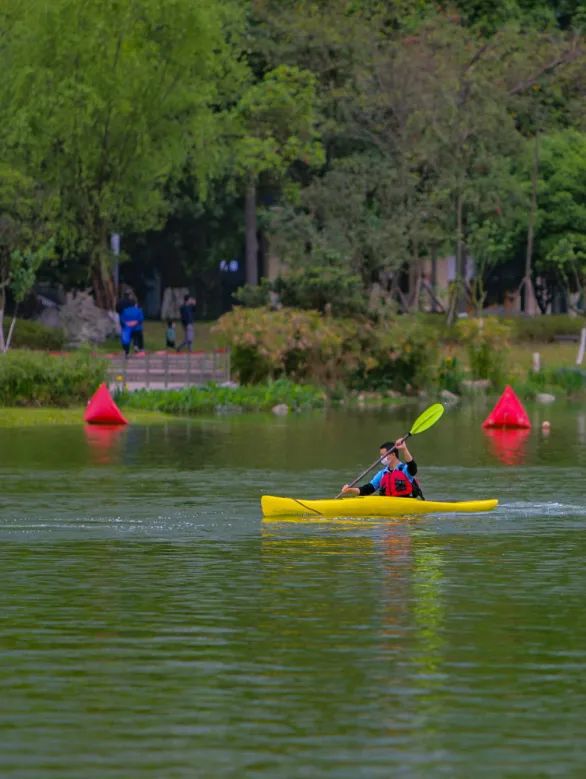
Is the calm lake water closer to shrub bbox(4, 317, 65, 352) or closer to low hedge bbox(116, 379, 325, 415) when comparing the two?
low hedge bbox(116, 379, 325, 415)

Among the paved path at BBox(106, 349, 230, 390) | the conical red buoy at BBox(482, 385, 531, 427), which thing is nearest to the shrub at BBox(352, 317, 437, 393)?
the paved path at BBox(106, 349, 230, 390)

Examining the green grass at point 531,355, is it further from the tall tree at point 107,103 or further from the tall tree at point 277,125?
the tall tree at point 107,103

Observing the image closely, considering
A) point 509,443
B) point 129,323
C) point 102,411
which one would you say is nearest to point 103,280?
point 129,323

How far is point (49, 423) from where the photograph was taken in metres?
49.9

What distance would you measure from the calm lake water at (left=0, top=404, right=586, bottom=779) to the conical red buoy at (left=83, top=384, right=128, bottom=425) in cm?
1301

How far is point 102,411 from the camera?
50.1 meters

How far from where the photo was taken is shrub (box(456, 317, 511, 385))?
208ft

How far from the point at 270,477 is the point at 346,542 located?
1031cm

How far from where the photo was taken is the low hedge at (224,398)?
55.2m

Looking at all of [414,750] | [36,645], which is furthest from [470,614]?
[414,750]

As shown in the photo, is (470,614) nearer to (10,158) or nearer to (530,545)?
(530,545)

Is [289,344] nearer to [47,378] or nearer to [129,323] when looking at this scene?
[129,323]

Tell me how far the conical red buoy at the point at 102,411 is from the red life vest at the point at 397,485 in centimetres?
2124

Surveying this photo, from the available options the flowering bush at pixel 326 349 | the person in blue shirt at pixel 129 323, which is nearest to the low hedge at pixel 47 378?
the flowering bush at pixel 326 349
